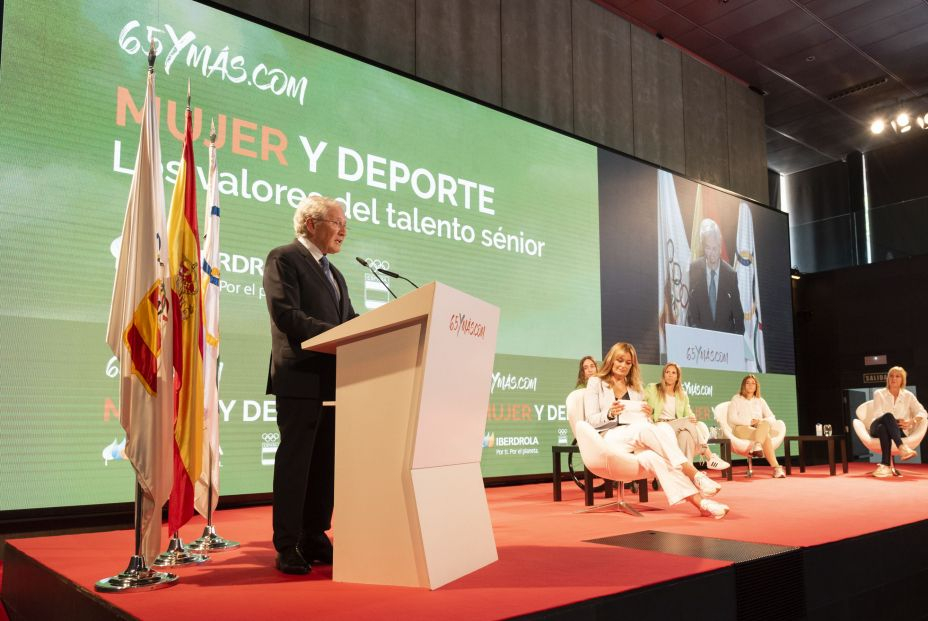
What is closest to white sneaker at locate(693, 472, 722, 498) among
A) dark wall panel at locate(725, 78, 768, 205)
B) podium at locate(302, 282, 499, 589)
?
podium at locate(302, 282, 499, 589)

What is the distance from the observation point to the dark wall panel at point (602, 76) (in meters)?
8.23

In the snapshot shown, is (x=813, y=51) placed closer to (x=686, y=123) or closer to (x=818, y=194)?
(x=686, y=123)

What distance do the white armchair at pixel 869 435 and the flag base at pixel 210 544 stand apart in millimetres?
6368

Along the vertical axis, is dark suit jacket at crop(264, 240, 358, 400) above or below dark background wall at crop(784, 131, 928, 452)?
below

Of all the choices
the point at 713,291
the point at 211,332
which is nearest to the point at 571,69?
the point at 713,291

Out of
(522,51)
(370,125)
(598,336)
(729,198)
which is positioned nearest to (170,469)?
(370,125)

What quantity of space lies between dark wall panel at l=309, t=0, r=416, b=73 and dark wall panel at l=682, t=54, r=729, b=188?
14.3 ft

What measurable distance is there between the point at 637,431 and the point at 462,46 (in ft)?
14.3

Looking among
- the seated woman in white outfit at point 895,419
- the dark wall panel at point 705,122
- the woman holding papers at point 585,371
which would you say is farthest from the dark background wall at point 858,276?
the woman holding papers at point 585,371

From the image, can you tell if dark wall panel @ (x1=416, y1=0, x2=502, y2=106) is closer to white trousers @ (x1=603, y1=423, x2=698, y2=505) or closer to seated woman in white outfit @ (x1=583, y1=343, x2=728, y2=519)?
seated woman in white outfit @ (x1=583, y1=343, x2=728, y2=519)

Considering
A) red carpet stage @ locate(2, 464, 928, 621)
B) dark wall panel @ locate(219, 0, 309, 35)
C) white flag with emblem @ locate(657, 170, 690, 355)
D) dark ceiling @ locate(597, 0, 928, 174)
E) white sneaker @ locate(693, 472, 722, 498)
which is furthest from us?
dark ceiling @ locate(597, 0, 928, 174)

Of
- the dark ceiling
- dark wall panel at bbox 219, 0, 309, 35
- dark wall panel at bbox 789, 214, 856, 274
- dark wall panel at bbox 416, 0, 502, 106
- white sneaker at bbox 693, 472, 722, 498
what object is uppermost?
the dark ceiling

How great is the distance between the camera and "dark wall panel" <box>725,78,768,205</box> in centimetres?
1025

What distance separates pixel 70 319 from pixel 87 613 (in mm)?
2282
